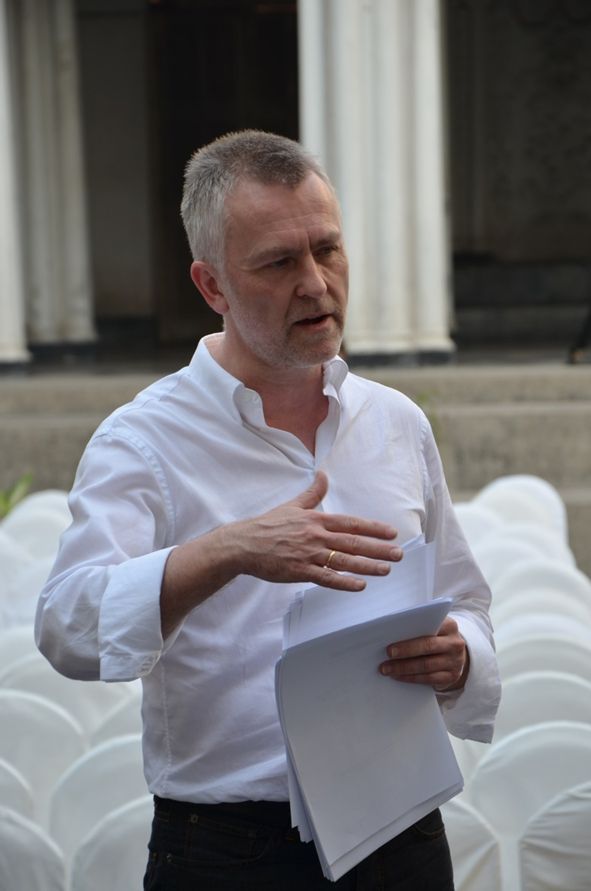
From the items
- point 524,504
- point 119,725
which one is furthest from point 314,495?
point 524,504

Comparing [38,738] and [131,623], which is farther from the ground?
[131,623]

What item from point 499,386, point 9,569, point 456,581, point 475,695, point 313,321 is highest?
point 313,321

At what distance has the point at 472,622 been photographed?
80.9 inches

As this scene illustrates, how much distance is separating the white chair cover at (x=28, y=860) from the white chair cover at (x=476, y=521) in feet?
7.64

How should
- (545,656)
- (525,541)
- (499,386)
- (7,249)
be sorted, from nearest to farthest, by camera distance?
(545,656) < (525,541) < (499,386) < (7,249)

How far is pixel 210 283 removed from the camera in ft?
6.52

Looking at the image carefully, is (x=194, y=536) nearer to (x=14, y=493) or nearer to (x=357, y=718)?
(x=357, y=718)

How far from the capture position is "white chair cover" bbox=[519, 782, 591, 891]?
262cm

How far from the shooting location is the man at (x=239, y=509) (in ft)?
6.04

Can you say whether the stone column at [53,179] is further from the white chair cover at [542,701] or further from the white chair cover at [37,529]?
the white chair cover at [542,701]

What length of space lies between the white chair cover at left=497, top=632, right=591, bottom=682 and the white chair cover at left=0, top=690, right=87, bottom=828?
3.13ft

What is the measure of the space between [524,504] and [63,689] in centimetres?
260

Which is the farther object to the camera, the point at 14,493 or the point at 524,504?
the point at 14,493

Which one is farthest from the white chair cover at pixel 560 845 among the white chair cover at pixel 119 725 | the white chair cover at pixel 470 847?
the white chair cover at pixel 119 725
